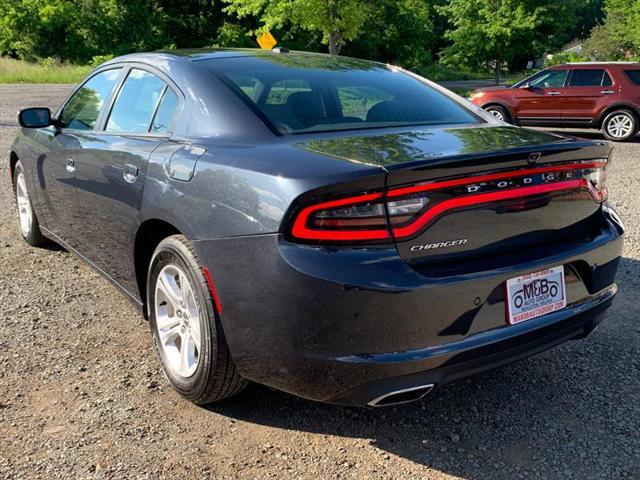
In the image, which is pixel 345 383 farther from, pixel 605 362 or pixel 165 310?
pixel 605 362

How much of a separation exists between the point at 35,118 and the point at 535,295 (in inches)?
138

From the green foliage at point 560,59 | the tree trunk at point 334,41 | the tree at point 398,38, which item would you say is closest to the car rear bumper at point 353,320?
the tree trunk at point 334,41

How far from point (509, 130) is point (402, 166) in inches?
40.7

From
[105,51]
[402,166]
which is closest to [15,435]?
[402,166]

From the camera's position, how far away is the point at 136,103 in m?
3.49

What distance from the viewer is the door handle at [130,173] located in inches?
121

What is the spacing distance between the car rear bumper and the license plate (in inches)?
1.4

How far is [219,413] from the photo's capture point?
114 inches

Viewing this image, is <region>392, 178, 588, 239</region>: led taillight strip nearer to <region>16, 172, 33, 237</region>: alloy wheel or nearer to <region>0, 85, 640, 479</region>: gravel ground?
<region>0, 85, 640, 479</region>: gravel ground

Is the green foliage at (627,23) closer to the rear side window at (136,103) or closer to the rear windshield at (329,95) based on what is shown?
the rear windshield at (329,95)

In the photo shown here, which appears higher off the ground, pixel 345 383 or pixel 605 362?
pixel 345 383

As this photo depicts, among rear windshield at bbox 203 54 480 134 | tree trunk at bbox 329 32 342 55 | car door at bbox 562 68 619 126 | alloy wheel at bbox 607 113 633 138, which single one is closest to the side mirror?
rear windshield at bbox 203 54 480 134

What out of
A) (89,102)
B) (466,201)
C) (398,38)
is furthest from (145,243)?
(398,38)

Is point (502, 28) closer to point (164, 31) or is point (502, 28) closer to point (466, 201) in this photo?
point (466, 201)
